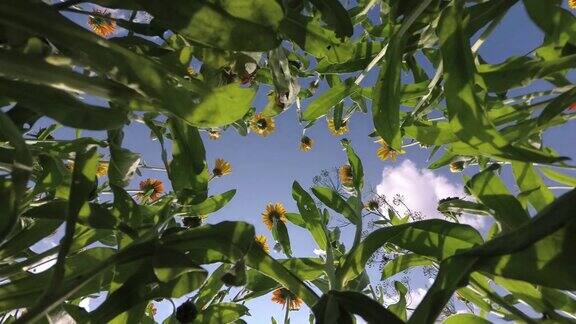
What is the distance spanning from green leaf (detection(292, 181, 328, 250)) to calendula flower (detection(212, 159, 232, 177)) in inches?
43.8

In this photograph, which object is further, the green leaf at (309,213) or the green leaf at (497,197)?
the green leaf at (309,213)

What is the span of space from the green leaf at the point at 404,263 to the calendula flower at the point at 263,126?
4.71 ft

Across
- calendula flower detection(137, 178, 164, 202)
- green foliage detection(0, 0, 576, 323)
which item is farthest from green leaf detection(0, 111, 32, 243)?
calendula flower detection(137, 178, 164, 202)

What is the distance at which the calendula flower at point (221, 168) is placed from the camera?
7.14 ft

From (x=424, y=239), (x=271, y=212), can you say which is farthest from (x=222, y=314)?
(x=271, y=212)

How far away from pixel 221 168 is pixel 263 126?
0.31m

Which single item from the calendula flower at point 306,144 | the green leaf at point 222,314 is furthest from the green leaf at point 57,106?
the calendula flower at point 306,144

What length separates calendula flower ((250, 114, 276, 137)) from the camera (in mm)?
2316

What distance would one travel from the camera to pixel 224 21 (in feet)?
1.81

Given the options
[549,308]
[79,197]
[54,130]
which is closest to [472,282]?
[549,308]

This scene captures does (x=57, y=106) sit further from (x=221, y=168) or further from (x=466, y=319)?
(x=221, y=168)

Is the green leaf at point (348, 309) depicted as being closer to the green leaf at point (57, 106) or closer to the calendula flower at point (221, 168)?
the green leaf at point (57, 106)

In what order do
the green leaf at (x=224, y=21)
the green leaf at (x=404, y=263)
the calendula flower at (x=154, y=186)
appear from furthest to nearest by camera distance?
the calendula flower at (x=154, y=186)
the green leaf at (x=404, y=263)
the green leaf at (x=224, y=21)

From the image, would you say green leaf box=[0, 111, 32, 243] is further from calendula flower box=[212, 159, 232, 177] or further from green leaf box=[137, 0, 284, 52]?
calendula flower box=[212, 159, 232, 177]
